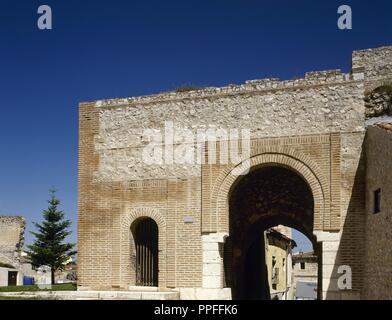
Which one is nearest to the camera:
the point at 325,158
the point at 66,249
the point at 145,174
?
Answer: the point at 325,158

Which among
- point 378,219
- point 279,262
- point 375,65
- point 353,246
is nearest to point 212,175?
point 353,246

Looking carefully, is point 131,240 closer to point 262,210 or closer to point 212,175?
point 212,175

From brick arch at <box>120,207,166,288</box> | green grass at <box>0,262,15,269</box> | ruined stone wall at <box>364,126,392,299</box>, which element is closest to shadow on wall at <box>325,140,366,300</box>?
ruined stone wall at <box>364,126,392,299</box>

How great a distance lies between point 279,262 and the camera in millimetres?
28562

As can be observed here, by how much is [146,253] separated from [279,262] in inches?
594

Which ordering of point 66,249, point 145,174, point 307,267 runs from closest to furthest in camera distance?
point 145,174
point 66,249
point 307,267

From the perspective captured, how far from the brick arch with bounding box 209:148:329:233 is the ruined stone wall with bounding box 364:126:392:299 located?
1096 mm

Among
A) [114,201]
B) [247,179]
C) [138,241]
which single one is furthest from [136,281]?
[247,179]

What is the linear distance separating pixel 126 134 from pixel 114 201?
1898mm

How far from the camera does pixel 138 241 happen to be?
14891mm

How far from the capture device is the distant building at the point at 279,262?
1021 inches
